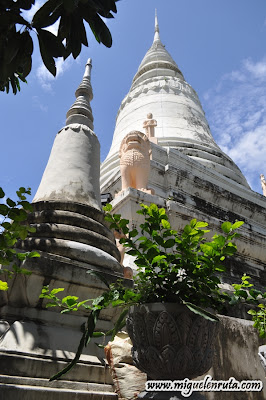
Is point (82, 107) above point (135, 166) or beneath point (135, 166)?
beneath

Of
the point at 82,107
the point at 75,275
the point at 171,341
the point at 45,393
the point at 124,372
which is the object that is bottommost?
the point at 45,393

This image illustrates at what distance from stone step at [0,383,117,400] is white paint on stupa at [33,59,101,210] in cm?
190

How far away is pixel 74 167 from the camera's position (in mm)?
3912

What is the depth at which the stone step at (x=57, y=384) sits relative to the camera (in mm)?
2027

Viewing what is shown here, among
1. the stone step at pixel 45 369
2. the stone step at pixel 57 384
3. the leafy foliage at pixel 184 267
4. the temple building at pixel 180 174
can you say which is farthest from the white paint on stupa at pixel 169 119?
the leafy foliage at pixel 184 267

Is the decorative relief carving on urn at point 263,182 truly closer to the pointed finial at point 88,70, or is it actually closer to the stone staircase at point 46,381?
the pointed finial at point 88,70

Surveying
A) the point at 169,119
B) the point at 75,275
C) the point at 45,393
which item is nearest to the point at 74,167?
the point at 75,275

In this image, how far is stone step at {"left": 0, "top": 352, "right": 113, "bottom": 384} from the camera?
210cm

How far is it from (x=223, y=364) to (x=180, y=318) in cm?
117

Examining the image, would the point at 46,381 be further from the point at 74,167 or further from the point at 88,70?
the point at 88,70

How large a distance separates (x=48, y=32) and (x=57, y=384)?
2.11m

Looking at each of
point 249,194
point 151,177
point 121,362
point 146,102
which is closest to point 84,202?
point 121,362

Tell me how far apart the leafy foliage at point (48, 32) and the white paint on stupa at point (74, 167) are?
2018 millimetres

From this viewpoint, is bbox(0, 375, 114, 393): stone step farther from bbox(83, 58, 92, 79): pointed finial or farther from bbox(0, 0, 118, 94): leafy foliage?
bbox(83, 58, 92, 79): pointed finial
